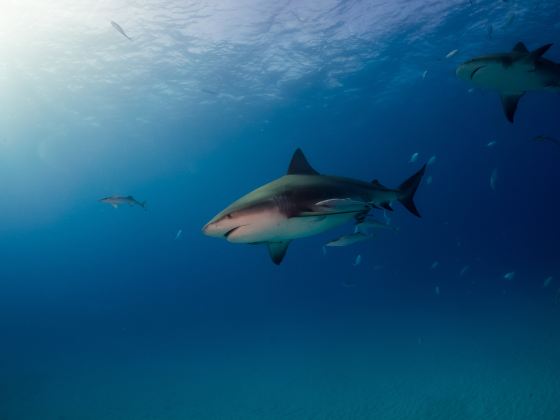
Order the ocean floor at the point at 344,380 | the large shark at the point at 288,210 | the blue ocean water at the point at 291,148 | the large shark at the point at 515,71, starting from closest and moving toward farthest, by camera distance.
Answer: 1. the large shark at the point at 288,210
2. the large shark at the point at 515,71
3. the ocean floor at the point at 344,380
4. the blue ocean water at the point at 291,148

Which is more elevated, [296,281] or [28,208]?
[28,208]

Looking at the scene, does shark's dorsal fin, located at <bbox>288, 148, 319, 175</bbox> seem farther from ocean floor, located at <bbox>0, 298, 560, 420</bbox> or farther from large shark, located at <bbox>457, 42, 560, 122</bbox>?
ocean floor, located at <bbox>0, 298, 560, 420</bbox>

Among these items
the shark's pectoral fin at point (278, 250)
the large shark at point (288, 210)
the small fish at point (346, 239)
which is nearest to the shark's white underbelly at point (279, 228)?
the large shark at point (288, 210)

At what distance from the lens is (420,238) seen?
86.6 meters

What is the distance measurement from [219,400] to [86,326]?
9564 cm

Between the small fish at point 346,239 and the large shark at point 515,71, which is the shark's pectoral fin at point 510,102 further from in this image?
the small fish at point 346,239

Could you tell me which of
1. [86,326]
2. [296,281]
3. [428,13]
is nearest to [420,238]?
[296,281]

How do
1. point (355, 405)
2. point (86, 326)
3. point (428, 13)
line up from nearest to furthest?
point (355, 405) → point (428, 13) → point (86, 326)

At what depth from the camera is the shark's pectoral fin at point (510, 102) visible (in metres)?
8.19

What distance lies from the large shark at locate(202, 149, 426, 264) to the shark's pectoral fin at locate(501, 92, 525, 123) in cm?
539

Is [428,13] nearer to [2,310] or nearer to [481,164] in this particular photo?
[481,164]

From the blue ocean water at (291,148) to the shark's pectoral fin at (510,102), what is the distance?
4.93 metres

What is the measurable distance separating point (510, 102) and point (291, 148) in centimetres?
5589

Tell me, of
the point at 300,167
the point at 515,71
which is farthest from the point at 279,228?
the point at 515,71
